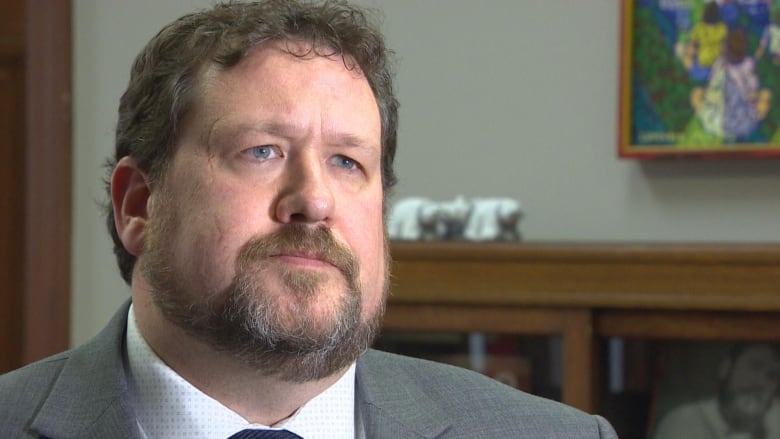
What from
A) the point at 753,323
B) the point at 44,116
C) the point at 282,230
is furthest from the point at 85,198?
the point at 282,230

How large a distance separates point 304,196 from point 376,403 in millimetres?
287

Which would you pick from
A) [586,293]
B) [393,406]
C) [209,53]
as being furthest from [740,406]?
[209,53]

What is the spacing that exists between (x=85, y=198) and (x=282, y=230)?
5.92 feet

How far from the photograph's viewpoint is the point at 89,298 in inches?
112

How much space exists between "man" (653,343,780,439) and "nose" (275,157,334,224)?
0.96 metres

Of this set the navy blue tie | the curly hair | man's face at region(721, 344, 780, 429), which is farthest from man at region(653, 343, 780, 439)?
the navy blue tie

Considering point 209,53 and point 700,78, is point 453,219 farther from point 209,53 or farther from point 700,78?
point 209,53

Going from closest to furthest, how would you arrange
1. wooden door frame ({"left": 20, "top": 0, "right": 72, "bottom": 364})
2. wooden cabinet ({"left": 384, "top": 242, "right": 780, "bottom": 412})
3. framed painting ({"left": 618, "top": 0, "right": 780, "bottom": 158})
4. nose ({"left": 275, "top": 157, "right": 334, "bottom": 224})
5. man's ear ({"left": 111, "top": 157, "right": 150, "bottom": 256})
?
nose ({"left": 275, "top": 157, "right": 334, "bottom": 224})
man's ear ({"left": 111, "top": 157, "right": 150, "bottom": 256})
wooden cabinet ({"left": 384, "top": 242, "right": 780, "bottom": 412})
framed painting ({"left": 618, "top": 0, "right": 780, "bottom": 158})
wooden door frame ({"left": 20, "top": 0, "right": 72, "bottom": 364})

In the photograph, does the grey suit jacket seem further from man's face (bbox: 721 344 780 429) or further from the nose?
man's face (bbox: 721 344 780 429)

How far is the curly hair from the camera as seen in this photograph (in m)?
1.24

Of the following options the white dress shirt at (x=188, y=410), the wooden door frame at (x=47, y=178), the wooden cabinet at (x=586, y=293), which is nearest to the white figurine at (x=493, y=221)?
the wooden cabinet at (x=586, y=293)

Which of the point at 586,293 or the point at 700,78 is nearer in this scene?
the point at 586,293

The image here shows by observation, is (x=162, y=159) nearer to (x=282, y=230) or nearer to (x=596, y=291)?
(x=282, y=230)

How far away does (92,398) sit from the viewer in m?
1.22
